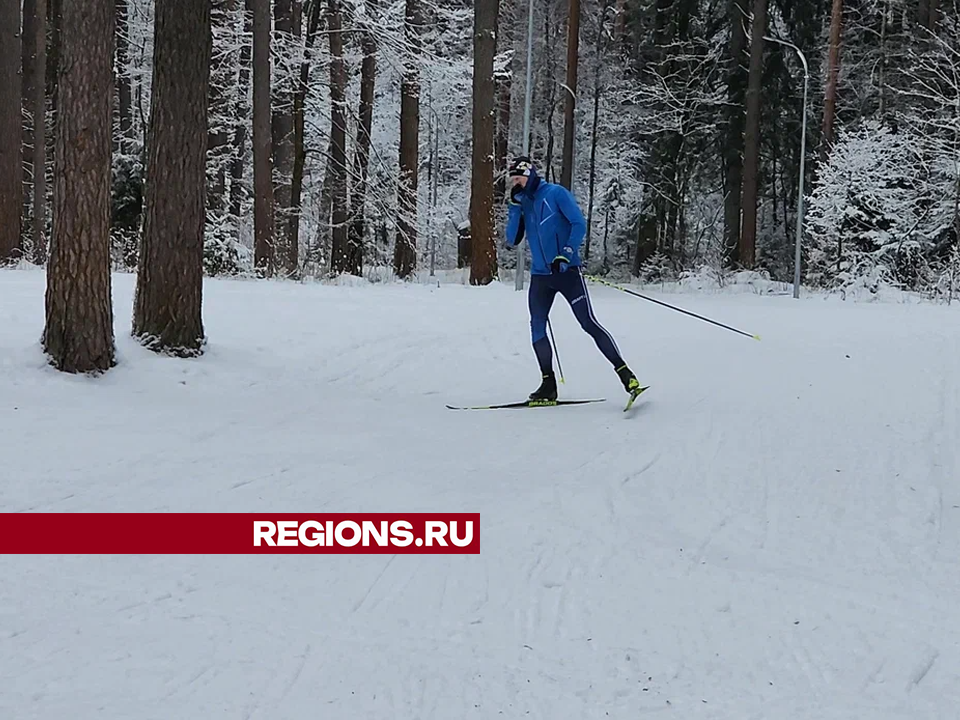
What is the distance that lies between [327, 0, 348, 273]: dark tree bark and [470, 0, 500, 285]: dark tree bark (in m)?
3.42

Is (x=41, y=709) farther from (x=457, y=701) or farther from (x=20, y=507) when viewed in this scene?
(x=20, y=507)

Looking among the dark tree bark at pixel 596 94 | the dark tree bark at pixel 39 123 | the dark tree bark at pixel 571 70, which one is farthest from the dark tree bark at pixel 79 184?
the dark tree bark at pixel 596 94

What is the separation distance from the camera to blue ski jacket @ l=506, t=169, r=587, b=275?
8.28 m

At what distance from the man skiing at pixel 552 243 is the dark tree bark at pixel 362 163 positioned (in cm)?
1510

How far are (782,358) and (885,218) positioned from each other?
59.2 ft

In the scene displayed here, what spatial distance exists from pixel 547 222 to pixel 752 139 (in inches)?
878

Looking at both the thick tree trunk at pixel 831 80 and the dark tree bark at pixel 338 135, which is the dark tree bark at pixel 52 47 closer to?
the dark tree bark at pixel 338 135

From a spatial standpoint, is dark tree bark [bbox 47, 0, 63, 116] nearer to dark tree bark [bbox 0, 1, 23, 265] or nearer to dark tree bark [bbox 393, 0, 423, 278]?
dark tree bark [bbox 0, 1, 23, 265]

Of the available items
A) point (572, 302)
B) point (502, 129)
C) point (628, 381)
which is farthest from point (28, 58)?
point (628, 381)

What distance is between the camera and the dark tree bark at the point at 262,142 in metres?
19.7

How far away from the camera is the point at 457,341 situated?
11852 millimetres

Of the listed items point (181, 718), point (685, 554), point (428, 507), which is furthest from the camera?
point (428, 507)

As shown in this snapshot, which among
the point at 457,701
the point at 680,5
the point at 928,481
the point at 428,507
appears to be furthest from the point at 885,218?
the point at 457,701

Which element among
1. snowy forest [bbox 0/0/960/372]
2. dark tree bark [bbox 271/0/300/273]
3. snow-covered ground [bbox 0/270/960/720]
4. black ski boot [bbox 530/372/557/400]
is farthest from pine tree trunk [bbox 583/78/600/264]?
black ski boot [bbox 530/372/557/400]
